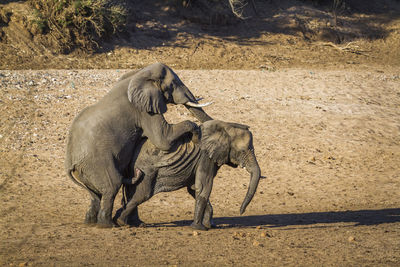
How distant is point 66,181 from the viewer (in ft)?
33.1

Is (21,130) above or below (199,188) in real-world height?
below

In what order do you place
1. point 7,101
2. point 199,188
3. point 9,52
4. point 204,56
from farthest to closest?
point 204,56, point 9,52, point 7,101, point 199,188

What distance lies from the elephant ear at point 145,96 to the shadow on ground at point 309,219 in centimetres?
183

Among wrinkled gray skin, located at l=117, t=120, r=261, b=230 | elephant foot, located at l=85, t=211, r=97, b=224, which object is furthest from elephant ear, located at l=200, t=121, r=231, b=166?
elephant foot, located at l=85, t=211, r=97, b=224

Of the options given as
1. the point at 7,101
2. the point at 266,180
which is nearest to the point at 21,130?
the point at 7,101

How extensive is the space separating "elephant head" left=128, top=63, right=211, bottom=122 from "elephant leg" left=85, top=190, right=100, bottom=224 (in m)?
1.38

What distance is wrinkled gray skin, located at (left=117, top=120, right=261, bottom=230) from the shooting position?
7.48 m

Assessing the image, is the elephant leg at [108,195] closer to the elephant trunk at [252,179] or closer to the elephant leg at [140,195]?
the elephant leg at [140,195]

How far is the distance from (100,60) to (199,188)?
1212cm

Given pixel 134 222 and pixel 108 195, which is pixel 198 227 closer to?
pixel 134 222

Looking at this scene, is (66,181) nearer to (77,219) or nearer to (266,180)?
(77,219)

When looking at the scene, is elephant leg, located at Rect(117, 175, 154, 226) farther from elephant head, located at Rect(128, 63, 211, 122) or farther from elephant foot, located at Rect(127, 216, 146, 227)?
elephant head, located at Rect(128, 63, 211, 122)

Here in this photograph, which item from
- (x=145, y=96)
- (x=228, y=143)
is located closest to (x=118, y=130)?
(x=145, y=96)

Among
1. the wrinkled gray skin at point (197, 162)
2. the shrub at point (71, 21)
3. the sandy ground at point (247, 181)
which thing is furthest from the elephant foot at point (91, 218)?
the shrub at point (71, 21)
